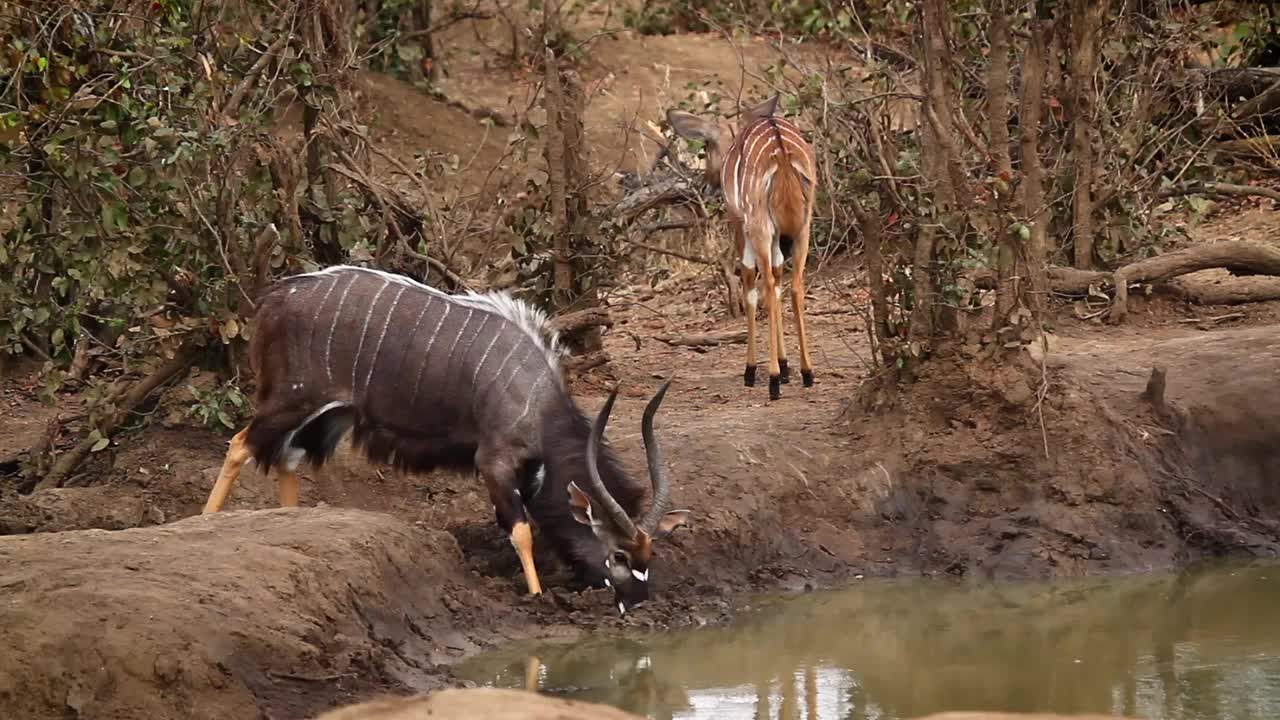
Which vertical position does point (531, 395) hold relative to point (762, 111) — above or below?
below

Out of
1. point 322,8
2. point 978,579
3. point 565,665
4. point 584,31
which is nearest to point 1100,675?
point 978,579

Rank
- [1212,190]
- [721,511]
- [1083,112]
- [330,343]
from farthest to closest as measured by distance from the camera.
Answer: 1. [1212,190]
2. [1083,112]
3. [721,511]
4. [330,343]

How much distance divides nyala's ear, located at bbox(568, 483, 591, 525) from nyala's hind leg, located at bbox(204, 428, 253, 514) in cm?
119

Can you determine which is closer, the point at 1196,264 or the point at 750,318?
the point at 750,318

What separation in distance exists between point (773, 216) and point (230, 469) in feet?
9.99

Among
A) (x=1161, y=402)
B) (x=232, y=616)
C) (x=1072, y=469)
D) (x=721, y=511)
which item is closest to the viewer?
(x=232, y=616)

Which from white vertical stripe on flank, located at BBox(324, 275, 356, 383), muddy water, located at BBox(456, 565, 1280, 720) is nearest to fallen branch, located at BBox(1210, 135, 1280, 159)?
muddy water, located at BBox(456, 565, 1280, 720)

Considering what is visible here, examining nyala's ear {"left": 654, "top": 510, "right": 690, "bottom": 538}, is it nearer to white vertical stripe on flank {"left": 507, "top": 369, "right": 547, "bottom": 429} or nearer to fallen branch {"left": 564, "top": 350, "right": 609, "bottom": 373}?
white vertical stripe on flank {"left": 507, "top": 369, "right": 547, "bottom": 429}

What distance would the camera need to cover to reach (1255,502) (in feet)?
23.7

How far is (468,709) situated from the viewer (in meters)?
3.03

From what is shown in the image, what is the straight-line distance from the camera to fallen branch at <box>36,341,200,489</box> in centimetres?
723

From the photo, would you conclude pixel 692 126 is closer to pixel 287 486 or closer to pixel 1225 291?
pixel 1225 291

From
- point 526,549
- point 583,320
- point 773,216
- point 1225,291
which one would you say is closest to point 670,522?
point 526,549

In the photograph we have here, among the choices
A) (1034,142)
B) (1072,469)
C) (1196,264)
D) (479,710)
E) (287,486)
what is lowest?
(1072,469)
